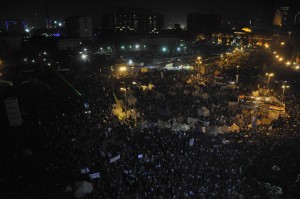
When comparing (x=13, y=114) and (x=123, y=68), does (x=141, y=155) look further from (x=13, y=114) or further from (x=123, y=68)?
(x=123, y=68)

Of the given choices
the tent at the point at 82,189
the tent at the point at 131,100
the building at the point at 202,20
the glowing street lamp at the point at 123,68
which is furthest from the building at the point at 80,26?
the tent at the point at 82,189

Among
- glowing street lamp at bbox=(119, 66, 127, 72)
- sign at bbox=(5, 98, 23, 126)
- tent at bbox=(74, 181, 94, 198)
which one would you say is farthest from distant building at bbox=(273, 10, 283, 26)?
tent at bbox=(74, 181, 94, 198)

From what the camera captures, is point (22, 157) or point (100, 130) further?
point (100, 130)

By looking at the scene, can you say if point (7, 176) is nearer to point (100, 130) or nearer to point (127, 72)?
point (100, 130)

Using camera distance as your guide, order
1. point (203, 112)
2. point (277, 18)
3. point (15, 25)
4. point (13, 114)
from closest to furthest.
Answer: point (13, 114)
point (203, 112)
point (15, 25)
point (277, 18)

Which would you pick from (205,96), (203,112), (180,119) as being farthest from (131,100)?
(205,96)

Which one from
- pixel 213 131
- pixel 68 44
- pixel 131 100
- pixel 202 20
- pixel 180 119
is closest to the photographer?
pixel 213 131

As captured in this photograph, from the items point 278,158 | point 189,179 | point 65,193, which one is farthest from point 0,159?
point 278,158
